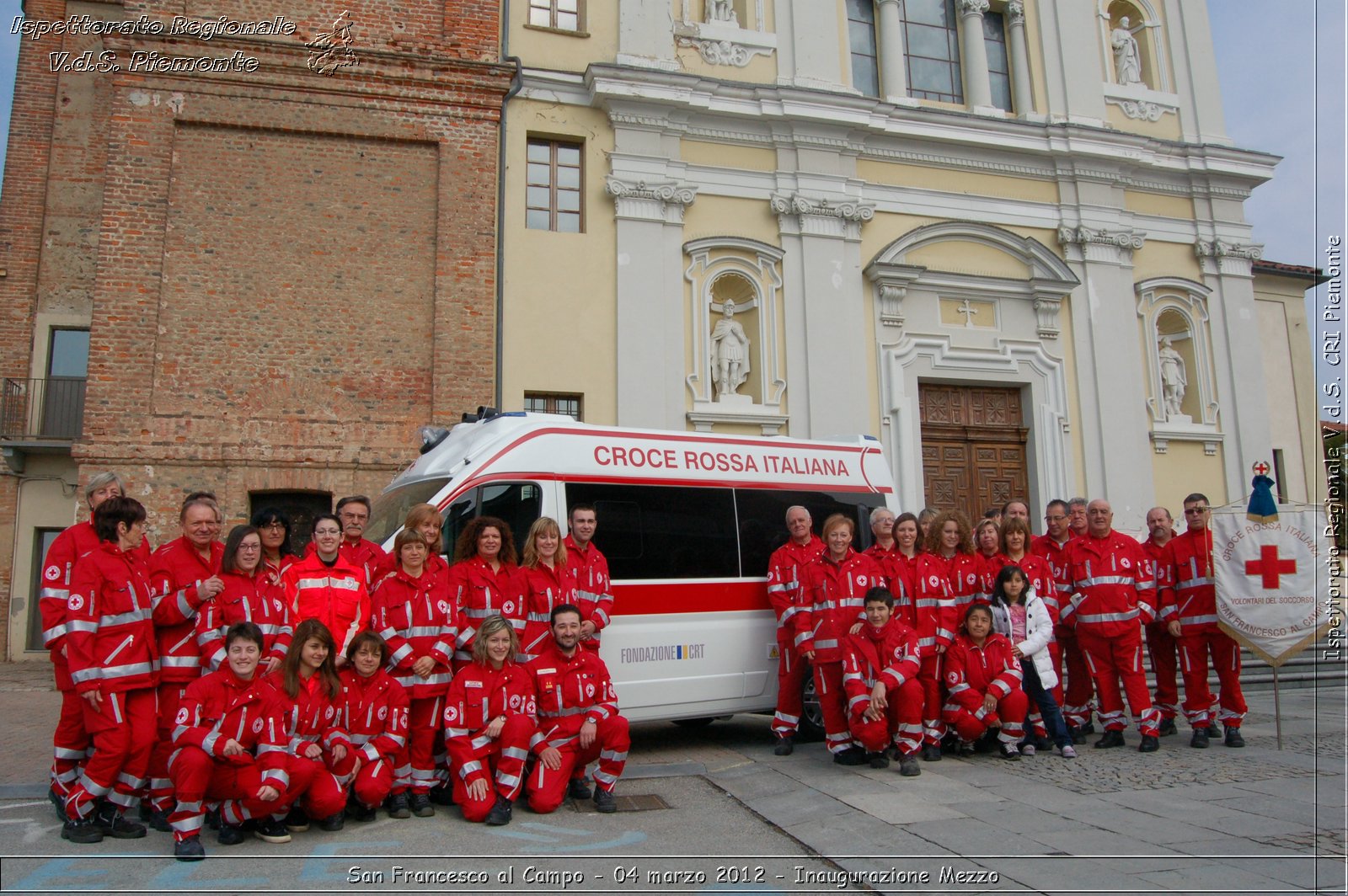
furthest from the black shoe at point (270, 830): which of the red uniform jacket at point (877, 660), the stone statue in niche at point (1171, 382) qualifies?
the stone statue in niche at point (1171, 382)

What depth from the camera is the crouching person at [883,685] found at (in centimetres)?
691

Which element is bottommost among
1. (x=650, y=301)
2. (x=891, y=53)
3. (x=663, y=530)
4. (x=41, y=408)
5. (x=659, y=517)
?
(x=663, y=530)

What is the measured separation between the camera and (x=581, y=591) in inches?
273

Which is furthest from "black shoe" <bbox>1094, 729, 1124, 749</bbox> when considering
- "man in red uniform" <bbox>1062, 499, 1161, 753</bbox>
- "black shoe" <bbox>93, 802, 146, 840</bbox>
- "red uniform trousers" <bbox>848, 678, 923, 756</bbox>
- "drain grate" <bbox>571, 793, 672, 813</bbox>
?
"black shoe" <bbox>93, 802, 146, 840</bbox>

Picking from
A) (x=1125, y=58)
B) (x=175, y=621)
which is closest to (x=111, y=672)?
(x=175, y=621)

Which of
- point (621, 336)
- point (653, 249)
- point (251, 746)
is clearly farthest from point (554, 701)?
point (653, 249)

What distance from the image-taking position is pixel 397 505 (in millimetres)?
7836

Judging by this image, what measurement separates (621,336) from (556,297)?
1.10 m

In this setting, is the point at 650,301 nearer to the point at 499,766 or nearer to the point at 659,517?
the point at 659,517

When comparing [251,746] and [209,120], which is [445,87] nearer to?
[209,120]

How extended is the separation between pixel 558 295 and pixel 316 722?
929 centimetres

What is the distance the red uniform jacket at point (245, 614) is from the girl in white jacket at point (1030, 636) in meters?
5.20

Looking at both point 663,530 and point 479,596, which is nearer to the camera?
point 479,596

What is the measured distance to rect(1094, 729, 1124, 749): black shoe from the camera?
26.2 ft
